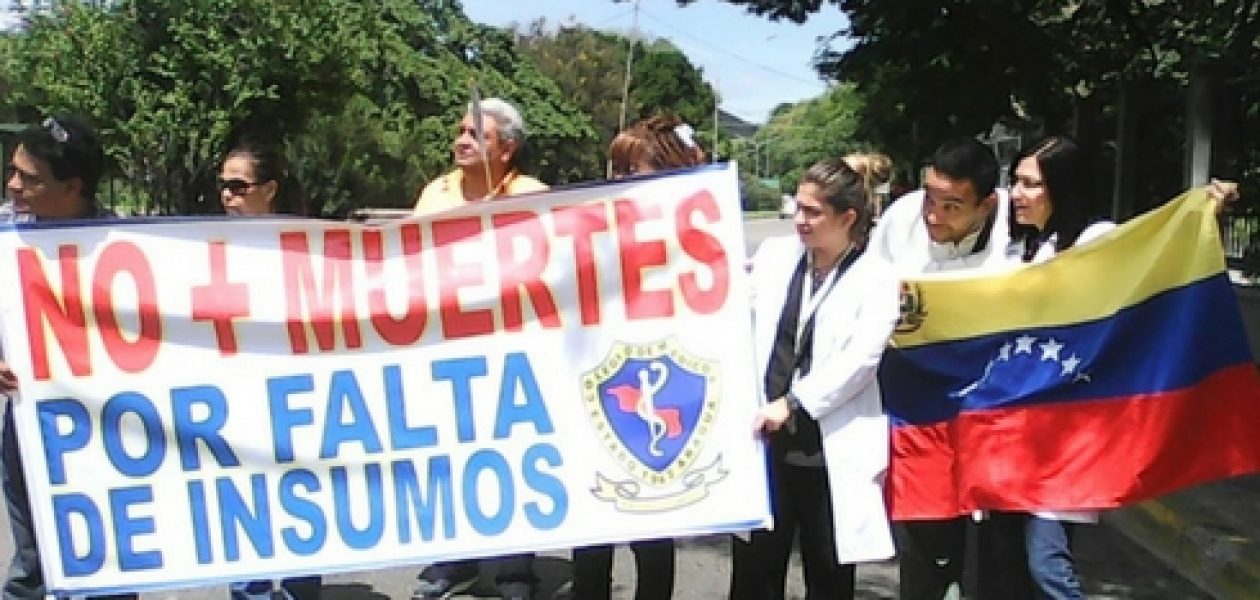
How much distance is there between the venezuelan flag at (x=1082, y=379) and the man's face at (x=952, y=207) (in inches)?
5.7

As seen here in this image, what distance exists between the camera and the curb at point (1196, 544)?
5.50 metres

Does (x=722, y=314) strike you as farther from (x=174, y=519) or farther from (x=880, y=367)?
(x=174, y=519)

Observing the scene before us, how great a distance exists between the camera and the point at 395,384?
150 inches

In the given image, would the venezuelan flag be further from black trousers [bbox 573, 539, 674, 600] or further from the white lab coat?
black trousers [bbox 573, 539, 674, 600]

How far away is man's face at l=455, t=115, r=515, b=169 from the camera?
466 centimetres

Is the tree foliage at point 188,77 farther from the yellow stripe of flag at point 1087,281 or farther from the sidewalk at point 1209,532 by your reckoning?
the yellow stripe of flag at point 1087,281

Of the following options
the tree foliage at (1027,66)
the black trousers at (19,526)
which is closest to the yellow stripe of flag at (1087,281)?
the black trousers at (19,526)

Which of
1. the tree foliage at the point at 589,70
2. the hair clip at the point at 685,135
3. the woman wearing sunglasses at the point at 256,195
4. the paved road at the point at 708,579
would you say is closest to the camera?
the woman wearing sunglasses at the point at 256,195

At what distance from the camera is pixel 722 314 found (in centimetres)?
383

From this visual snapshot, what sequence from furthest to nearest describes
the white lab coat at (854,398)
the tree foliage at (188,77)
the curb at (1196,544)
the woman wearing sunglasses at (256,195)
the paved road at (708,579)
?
the tree foliage at (188,77) < the curb at (1196,544) < the paved road at (708,579) < the woman wearing sunglasses at (256,195) < the white lab coat at (854,398)

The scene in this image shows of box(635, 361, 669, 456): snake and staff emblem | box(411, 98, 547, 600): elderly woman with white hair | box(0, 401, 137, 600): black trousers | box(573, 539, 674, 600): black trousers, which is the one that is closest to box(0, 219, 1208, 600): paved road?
box(411, 98, 547, 600): elderly woman with white hair

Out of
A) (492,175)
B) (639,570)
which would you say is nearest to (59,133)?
(492,175)

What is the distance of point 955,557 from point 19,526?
2.53 m

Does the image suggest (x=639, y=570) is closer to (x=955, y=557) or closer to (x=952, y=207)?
(x=955, y=557)
